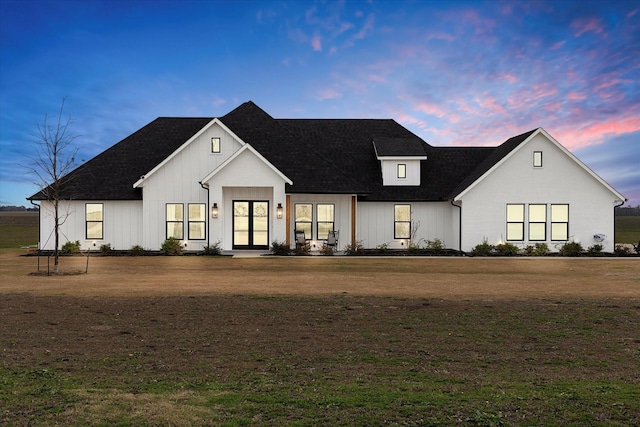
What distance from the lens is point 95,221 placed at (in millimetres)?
28094

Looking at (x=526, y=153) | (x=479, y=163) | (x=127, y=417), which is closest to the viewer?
(x=127, y=417)

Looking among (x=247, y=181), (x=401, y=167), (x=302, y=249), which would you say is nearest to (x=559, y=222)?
(x=401, y=167)

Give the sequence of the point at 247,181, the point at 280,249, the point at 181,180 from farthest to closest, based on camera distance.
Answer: the point at 181,180 < the point at 247,181 < the point at 280,249

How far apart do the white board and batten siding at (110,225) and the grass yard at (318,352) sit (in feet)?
38.3

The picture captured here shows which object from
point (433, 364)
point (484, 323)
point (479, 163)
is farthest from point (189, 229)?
point (433, 364)

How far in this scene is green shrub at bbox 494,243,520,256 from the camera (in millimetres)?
26453

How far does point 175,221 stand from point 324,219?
305 inches

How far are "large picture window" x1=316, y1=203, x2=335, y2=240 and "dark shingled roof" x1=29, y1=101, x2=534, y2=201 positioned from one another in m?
1.36

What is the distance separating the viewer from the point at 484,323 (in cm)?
1027

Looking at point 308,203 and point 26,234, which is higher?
point 308,203

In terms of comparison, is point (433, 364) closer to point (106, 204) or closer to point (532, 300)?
point (532, 300)

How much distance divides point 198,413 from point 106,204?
24.8m

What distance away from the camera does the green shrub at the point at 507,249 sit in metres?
26.5

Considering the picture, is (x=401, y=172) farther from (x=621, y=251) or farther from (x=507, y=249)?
(x=621, y=251)
